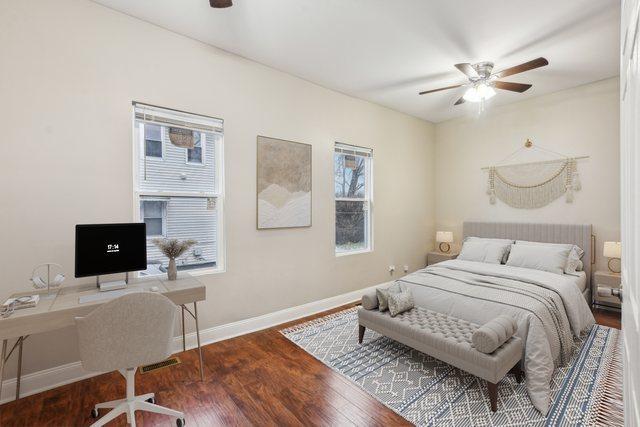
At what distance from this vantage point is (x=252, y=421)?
1.96 metres

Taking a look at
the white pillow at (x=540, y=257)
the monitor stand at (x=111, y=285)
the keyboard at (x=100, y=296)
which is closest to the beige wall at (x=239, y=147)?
the monitor stand at (x=111, y=285)

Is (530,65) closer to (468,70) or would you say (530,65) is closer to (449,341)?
(468,70)

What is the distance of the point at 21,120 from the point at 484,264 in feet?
15.8

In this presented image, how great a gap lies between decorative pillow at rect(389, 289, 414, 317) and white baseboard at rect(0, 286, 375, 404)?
4.56 ft

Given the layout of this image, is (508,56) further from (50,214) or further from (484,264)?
(50,214)

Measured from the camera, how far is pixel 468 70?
2.88 m

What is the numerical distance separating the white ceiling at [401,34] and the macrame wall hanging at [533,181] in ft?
3.69

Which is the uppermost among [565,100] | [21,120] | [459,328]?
[565,100]

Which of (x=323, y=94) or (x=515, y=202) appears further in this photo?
(x=515, y=202)

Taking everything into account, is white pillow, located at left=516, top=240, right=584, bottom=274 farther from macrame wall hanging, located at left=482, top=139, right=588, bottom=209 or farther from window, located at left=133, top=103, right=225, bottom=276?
window, located at left=133, top=103, right=225, bottom=276

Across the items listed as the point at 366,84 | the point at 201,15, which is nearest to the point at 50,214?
the point at 201,15

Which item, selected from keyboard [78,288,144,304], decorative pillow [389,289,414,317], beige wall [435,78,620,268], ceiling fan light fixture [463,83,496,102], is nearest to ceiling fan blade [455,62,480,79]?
ceiling fan light fixture [463,83,496,102]

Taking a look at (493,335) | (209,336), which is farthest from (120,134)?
(493,335)

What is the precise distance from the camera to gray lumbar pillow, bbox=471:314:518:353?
2002 millimetres
